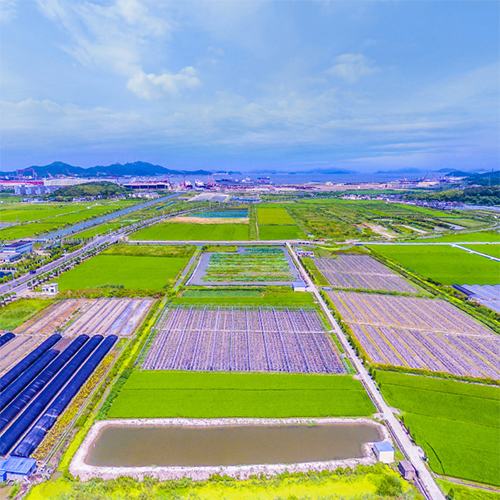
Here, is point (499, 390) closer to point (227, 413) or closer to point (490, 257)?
point (227, 413)

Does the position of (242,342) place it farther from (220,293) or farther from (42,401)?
(42,401)

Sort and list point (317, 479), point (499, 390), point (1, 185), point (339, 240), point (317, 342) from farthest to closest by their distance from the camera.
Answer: point (1, 185) → point (339, 240) → point (317, 342) → point (499, 390) → point (317, 479)

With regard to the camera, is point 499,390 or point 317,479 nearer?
point 317,479

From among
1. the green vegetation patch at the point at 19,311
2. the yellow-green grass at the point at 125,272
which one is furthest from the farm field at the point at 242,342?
the green vegetation patch at the point at 19,311

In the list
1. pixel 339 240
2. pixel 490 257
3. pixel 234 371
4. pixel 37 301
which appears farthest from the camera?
pixel 339 240

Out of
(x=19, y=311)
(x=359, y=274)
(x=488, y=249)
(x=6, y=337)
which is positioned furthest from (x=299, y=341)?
(x=488, y=249)

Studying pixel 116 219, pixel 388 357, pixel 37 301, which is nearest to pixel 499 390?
pixel 388 357
